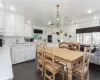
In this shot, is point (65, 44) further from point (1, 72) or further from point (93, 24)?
point (93, 24)

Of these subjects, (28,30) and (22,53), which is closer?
(22,53)

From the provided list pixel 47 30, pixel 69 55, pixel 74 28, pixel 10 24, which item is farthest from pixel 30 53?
pixel 47 30

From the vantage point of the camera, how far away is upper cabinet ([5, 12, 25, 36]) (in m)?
3.72

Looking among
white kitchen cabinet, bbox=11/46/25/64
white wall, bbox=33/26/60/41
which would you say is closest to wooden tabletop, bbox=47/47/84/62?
white kitchen cabinet, bbox=11/46/25/64

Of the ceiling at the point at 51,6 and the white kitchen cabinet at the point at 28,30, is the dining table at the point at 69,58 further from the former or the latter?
the white kitchen cabinet at the point at 28,30

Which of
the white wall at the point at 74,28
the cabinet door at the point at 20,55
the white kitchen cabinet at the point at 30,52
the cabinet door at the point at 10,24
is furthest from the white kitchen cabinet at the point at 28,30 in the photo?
the white wall at the point at 74,28

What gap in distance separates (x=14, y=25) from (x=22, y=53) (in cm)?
150

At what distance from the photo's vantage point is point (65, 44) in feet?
10.9

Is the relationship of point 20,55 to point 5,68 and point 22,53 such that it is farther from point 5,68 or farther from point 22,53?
point 5,68

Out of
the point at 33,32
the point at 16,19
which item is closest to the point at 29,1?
the point at 16,19

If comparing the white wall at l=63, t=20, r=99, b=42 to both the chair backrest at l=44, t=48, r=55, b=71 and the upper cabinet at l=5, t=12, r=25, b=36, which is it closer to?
the upper cabinet at l=5, t=12, r=25, b=36

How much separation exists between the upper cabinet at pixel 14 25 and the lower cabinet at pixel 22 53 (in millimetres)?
804

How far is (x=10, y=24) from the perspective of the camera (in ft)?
12.4

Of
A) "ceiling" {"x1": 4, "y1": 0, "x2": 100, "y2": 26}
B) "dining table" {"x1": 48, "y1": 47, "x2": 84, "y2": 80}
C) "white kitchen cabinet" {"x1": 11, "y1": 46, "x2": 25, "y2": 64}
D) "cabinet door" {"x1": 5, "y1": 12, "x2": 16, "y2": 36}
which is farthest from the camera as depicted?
"cabinet door" {"x1": 5, "y1": 12, "x2": 16, "y2": 36}
